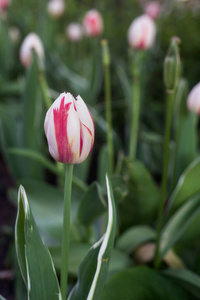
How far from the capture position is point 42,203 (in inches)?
41.3

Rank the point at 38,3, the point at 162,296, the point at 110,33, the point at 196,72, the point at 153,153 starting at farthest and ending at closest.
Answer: the point at 38,3
the point at 110,33
the point at 196,72
the point at 153,153
the point at 162,296

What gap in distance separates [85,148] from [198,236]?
2.02 feet

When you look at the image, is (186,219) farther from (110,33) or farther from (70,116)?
(110,33)

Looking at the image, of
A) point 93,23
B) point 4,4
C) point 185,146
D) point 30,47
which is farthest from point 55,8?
point 185,146

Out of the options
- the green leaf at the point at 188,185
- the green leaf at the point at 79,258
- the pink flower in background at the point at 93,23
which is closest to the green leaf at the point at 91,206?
the green leaf at the point at 79,258

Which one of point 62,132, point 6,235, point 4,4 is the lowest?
point 6,235

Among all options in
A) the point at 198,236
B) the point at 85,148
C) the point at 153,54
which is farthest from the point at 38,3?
the point at 85,148

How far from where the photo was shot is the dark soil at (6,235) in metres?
1.23

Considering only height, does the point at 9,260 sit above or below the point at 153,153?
below

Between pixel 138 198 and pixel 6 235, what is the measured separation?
2.08ft

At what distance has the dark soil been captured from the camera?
1.23m

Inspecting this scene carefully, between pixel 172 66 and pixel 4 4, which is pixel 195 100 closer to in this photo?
pixel 172 66

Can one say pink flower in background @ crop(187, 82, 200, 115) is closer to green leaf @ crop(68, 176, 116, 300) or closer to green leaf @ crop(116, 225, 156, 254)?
green leaf @ crop(116, 225, 156, 254)

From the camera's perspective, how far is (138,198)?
1.02m
